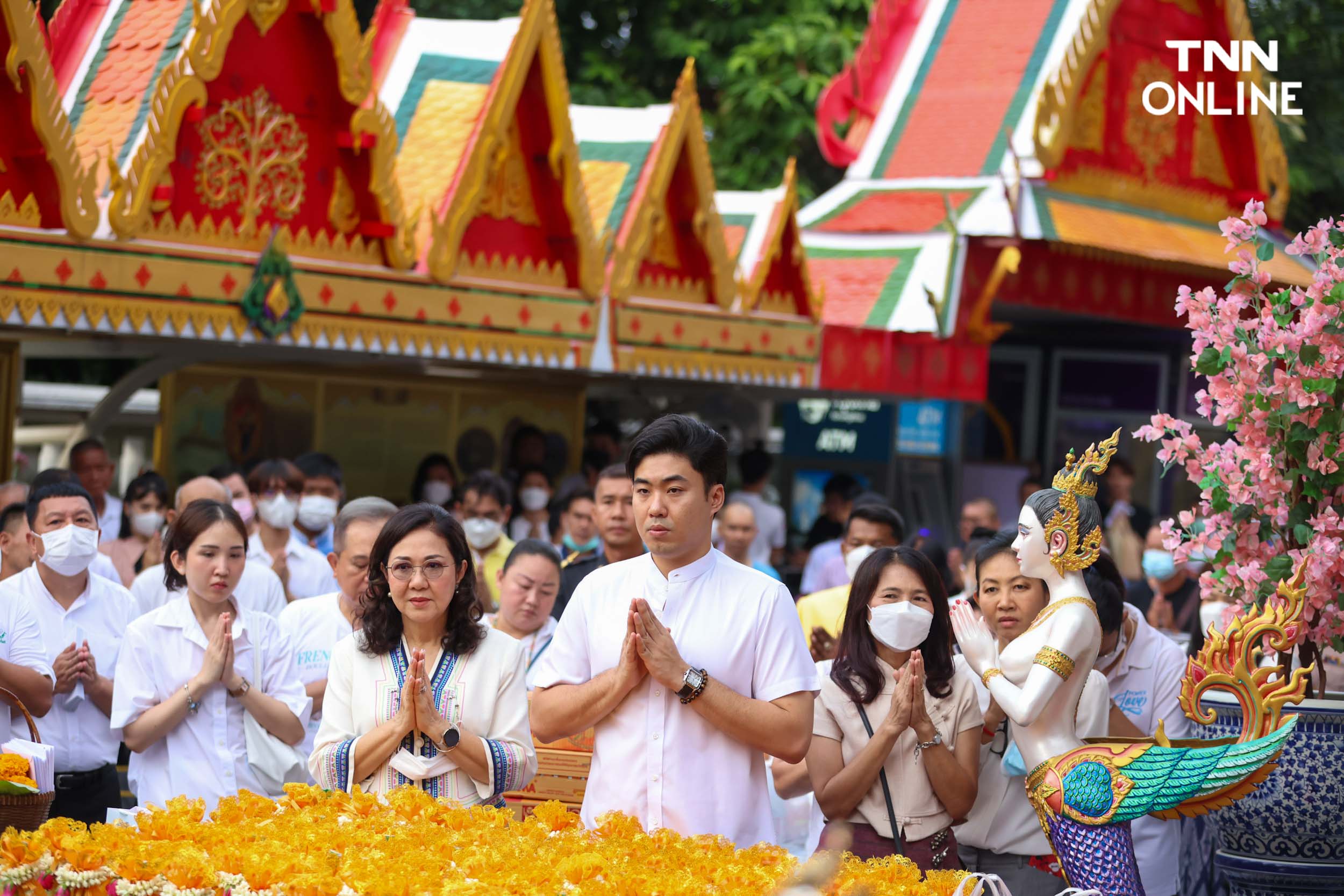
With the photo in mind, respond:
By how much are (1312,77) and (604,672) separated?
1821 cm

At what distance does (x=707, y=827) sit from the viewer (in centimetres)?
388

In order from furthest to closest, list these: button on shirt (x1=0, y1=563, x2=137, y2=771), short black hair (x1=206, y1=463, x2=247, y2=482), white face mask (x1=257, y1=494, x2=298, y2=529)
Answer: short black hair (x1=206, y1=463, x2=247, y2=482)
white face mask (x1=257, y1=494, x2=298, y2=529)
button on shirt (x1=0, y1=563, x2=137, y2=771)

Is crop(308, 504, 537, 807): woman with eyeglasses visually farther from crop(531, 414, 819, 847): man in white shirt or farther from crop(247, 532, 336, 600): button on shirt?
crop(247, 532, 336, 600): button on shirt

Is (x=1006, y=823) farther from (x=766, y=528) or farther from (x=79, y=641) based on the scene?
(x=766, y=528)

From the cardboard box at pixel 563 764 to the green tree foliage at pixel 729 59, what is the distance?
1352 centimetres

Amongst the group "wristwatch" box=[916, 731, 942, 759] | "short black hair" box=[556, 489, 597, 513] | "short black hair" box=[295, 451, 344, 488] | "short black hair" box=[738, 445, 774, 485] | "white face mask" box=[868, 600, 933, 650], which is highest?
"short black hair" box=[738, 445, 774, 485]

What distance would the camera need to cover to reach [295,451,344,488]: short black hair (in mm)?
8750

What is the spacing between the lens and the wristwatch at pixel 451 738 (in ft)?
13.5

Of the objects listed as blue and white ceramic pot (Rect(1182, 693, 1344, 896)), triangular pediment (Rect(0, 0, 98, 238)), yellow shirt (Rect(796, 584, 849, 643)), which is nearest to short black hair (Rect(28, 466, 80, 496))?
triangular pediment (Rect(0, 0, 98, 238))

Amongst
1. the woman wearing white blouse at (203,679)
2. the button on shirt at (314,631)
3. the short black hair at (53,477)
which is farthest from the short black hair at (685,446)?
the short black hair at (53,477)

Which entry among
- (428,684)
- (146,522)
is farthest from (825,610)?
(146,522)

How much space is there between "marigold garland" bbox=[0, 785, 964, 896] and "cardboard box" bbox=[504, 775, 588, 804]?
3.76ft

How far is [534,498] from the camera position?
10.9 m

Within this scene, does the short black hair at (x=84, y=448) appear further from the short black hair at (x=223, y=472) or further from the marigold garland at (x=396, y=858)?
the marigold garland at (x=396, y=858)
